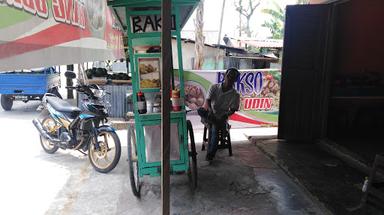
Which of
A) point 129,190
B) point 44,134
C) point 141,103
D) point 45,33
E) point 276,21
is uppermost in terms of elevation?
point 276,21

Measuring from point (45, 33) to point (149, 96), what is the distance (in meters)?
2.51

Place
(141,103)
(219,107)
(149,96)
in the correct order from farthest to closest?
(219,107)
(149,96)
(141,103)

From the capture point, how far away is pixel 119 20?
478 cm

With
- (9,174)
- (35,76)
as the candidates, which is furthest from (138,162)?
(35,76)

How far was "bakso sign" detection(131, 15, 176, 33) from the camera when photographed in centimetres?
402

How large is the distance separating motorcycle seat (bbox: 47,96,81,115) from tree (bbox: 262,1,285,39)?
14.2 metres

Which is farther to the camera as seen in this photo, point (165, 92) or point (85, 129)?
point (85, 129)

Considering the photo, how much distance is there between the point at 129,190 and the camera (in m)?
4.60

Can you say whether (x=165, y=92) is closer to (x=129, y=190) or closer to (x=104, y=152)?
(x=129, y=190)

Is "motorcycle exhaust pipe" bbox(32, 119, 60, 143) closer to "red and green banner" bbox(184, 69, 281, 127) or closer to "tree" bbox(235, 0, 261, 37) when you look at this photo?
"red and green banner" bbox(184, 69, 281, 127)

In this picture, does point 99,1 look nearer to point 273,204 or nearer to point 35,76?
point 273,204

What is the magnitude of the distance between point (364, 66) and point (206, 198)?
4.88 m

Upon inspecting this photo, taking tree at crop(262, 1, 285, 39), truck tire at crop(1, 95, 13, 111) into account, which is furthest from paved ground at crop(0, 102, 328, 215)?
tree at crop(262, 1, 285, 39)

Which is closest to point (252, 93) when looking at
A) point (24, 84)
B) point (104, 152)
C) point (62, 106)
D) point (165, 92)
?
point (104, 152)
